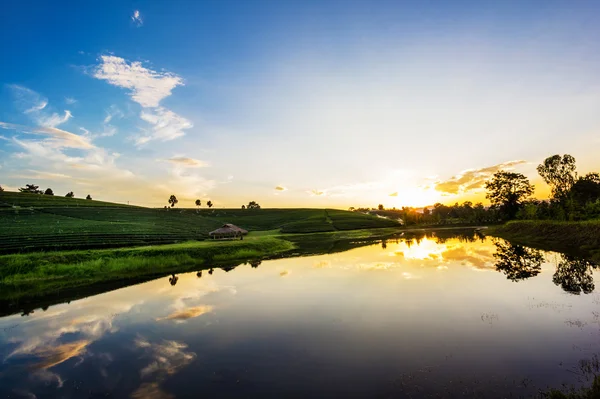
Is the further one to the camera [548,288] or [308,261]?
[308,261]

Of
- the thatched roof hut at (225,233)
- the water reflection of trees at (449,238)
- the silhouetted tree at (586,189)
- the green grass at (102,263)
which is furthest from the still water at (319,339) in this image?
the silhouetted tree at (586,189)

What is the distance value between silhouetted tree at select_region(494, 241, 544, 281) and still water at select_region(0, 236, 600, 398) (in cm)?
61

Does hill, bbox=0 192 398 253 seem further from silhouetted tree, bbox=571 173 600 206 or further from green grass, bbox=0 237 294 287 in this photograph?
silhouetted tree, bbox=571 173 600 206

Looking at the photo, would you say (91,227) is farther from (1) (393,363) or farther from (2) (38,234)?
(1) (393,363)

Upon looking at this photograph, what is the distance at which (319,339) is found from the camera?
18734mm

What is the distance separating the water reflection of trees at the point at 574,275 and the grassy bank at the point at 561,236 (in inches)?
110

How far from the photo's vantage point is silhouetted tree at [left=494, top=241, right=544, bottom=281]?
109ft

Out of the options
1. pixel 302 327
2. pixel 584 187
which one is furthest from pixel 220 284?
pixel 584 187

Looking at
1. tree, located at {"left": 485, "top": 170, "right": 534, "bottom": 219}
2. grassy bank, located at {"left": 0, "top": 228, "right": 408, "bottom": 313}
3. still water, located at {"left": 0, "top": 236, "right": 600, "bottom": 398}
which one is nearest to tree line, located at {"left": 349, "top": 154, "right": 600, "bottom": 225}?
tree, located at {"left": 485, "top": 170, "right": 534, "bottom": 219}

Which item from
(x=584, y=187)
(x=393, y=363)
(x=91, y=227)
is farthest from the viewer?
(x=584, y=187)

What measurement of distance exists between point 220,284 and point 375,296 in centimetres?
1832

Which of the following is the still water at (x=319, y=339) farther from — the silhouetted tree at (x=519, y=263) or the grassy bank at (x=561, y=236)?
the grassy bank at (x=561, y=236)

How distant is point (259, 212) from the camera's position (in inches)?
7338

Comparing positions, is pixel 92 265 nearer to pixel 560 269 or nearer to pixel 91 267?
pixel 91 267
